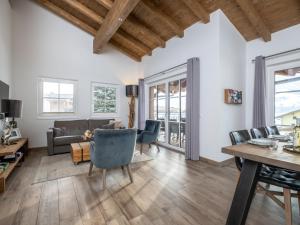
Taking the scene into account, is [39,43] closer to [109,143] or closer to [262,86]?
[109,143]

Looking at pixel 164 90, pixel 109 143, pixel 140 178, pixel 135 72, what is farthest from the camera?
pixel 135 72

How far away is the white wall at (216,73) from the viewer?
3279mm

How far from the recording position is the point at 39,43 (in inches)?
176

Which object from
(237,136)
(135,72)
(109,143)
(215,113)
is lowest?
(109,143)

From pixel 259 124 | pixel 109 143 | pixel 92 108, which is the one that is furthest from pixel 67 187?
pixel 259 124

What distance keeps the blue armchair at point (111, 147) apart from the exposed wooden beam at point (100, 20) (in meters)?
3.38

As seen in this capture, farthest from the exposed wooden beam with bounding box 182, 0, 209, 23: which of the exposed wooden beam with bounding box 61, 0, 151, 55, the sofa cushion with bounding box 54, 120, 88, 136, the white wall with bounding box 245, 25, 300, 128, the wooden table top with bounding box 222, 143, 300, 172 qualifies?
the sofa cushion with bounding box 54, 120, 88, 136

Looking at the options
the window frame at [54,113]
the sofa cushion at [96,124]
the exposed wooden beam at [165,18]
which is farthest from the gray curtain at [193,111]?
the window frame at [54,113]

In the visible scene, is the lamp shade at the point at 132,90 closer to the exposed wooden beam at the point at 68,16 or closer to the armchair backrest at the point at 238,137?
the exposed wooden beam at the point at 68,16

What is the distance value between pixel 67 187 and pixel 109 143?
0.89m

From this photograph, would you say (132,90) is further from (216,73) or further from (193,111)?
(216,73)

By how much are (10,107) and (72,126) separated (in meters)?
1.62

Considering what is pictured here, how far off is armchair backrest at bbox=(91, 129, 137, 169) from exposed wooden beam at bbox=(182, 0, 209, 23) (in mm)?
2651

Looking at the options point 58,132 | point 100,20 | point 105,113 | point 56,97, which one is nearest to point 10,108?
point 58,132
